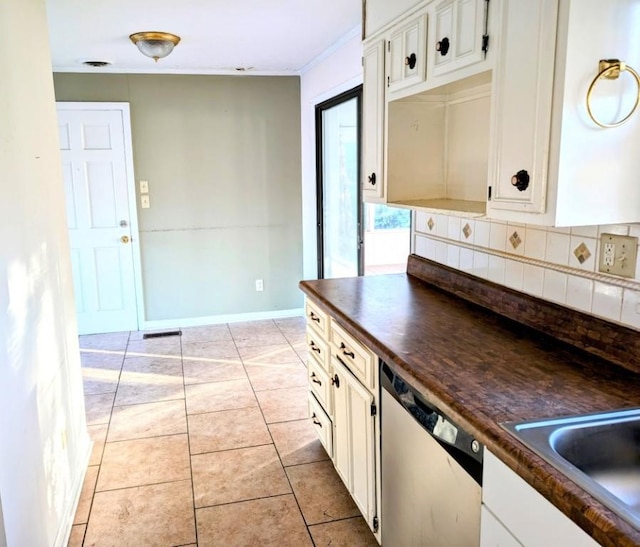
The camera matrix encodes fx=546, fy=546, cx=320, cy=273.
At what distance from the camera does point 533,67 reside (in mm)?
1434

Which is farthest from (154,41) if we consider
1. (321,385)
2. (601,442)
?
(601,442)

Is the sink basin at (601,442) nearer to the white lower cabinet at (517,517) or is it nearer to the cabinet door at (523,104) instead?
the white lower cabinet at (517,517)

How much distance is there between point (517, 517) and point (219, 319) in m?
4.47

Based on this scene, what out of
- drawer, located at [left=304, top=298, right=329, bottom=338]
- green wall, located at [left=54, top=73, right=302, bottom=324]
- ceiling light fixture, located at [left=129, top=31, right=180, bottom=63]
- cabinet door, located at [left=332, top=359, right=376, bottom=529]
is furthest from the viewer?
green wall, located at [left=54, top=73, right=302, bottom=324]

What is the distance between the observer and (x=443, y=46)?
1.90 m

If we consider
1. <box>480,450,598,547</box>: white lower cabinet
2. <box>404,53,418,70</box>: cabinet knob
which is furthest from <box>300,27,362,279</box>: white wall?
<box>480,450,598,547</box>: white lower cabinet

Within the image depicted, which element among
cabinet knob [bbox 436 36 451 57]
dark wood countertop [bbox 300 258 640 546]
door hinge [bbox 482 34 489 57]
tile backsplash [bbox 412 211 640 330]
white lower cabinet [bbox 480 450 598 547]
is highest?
cabinet knob [bbox 436 36 451 57]

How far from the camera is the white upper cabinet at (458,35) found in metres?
1.68

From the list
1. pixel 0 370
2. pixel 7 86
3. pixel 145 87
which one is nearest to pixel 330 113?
pixel 145 87

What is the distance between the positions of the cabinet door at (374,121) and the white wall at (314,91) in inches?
48.4

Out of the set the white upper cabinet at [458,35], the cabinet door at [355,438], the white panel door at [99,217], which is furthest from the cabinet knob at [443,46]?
the white panel door at [99,217]

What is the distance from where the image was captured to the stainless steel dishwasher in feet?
4.37

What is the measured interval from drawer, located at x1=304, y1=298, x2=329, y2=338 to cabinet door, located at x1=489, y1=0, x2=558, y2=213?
1.02m

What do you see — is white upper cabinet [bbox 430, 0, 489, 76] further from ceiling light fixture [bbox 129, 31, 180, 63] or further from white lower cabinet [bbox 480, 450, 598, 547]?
ceiling light fixture [bbox 129, 31, 180, 63]
